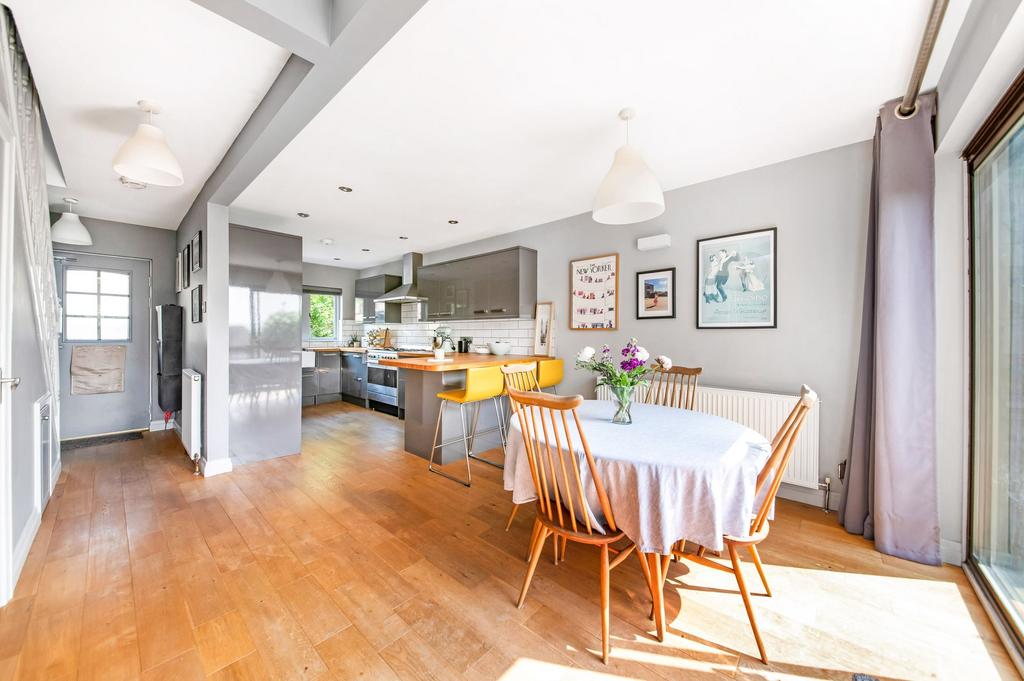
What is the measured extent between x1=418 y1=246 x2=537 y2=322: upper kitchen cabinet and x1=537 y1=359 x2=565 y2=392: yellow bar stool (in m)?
0.69

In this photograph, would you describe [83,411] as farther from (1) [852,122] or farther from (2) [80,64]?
(1) [852,122]

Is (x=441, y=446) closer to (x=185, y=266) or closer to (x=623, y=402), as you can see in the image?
(x=623, y=402)

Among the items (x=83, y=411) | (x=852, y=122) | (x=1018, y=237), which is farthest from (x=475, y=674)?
(x=83, y=411)

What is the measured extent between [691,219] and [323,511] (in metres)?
3.56

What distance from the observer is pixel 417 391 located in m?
3.80

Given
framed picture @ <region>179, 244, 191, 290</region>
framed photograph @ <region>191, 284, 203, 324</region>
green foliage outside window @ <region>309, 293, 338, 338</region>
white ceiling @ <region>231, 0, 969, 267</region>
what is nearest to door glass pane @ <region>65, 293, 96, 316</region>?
framed picture @ <region>179, 244, 191, 290</region>

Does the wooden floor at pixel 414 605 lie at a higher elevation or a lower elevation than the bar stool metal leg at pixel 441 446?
lower

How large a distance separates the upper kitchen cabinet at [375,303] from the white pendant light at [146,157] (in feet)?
13.7

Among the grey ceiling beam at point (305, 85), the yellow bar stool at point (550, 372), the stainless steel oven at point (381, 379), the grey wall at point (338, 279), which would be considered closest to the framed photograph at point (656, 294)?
the yellow bar stool at point (550, 372)

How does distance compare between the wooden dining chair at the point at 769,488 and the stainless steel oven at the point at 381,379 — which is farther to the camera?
the stainless steel oven at the point at 381,379

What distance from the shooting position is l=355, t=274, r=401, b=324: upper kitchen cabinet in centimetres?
639

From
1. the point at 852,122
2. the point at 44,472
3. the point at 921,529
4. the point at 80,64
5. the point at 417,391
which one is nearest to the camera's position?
the point at 80,64

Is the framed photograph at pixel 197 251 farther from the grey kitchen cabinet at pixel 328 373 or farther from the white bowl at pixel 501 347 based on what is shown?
the white bowl at pixel 501 347

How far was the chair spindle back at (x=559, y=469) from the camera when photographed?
149 cm
